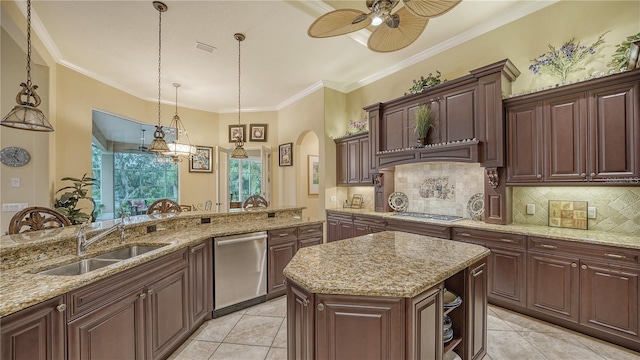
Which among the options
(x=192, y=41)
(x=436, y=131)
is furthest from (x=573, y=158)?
(x=192, y=41)

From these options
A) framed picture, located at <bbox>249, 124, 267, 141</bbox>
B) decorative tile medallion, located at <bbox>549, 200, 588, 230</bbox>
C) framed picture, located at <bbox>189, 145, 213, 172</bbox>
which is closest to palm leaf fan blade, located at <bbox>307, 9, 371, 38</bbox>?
decorative tile medallion, located at <bbox>549, 200, 588, 230</bbox>

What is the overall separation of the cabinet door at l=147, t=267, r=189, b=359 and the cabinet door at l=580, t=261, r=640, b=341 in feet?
11.9

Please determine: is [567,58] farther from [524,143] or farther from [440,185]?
[440,185]

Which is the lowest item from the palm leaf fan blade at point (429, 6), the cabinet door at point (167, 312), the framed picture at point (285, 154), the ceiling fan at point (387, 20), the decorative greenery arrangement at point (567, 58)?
the cabinet door at point (167, 312)

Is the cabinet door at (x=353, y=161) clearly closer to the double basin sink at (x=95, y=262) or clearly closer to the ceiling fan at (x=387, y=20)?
the ceiling fan at (x=387, y=20)

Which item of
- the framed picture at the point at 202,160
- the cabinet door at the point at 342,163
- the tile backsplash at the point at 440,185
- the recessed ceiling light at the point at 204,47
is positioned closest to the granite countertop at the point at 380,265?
the tile backsplash at the point at 440,185

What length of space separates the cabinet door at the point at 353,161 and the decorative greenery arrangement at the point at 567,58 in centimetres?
276

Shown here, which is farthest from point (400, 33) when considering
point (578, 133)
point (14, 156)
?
point (14, 156)

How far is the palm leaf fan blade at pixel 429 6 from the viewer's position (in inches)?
62.4

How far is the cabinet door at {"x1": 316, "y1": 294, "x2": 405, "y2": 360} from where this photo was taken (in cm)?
128

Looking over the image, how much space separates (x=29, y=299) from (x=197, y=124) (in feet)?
19.2

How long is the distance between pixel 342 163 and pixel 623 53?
3781mm

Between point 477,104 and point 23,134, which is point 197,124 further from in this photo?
point 477,104

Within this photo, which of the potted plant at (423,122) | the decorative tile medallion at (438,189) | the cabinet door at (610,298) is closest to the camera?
the cabinet door at (610,298)
